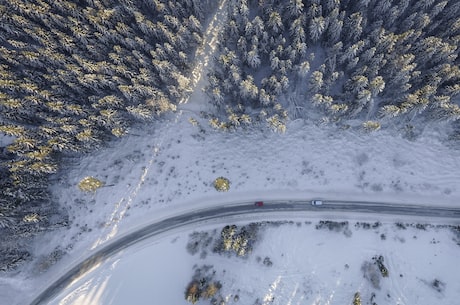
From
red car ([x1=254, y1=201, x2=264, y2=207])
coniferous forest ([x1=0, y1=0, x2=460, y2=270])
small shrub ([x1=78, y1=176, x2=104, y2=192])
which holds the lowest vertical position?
small shrub ([x1=78, y1=176, x2=104, y2=192])

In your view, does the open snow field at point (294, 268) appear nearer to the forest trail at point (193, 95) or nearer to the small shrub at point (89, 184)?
the forest trail at point (193, 95)

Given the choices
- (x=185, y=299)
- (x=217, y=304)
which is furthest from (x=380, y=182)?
(x=185, y=299)

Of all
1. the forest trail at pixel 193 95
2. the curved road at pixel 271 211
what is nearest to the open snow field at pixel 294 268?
the curved road at pixel 271 211

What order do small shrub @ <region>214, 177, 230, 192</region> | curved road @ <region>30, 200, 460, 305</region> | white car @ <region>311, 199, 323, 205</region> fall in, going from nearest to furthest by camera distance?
curved road @ <region>30, 200, 460, 305</region>, white car @ <region>311, 199, 323, 205</region>, small shrub @ <region>214, 177, 230, 192</region>

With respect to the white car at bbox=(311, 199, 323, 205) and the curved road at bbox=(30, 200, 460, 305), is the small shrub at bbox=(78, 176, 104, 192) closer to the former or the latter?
the curved road at bbox=(30, 200, 460, 305)

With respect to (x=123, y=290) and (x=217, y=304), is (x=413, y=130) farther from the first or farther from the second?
(x=123, y=290)

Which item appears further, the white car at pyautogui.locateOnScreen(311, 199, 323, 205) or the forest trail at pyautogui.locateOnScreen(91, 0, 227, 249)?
the white car at pyautogui.locateOnScreen(311, 199, 323, 205)

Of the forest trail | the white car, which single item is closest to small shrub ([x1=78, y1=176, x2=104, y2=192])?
the forest trail
